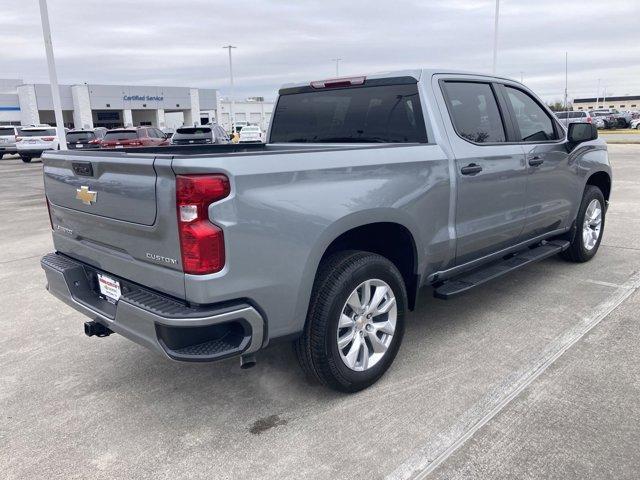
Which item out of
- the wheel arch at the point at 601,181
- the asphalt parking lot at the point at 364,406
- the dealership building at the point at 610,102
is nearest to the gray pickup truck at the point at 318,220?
the asphalt parking lot at the point at 364,406

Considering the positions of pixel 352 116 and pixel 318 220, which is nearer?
pixel 318 220

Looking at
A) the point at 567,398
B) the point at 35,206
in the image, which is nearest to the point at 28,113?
the point at 35,206

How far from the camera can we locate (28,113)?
60000mm

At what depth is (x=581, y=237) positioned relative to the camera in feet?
18.8

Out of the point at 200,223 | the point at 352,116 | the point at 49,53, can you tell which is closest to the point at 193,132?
the point at 49,53

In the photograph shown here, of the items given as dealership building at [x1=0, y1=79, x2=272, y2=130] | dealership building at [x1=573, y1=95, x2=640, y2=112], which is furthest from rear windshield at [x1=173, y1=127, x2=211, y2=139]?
dealership building at [x1=573, y1=95, x2=640, y2=112]

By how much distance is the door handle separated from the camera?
12.6 ft

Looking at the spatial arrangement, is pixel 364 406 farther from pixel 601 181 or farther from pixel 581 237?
pixel 601 181

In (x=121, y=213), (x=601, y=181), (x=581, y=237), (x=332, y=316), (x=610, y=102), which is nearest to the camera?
(x=121, y=213)

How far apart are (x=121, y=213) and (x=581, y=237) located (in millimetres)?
4732

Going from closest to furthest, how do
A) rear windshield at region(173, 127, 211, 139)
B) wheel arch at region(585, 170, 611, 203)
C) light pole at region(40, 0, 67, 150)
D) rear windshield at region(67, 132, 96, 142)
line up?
1. wheel arch at region(585, 170, 611, 203)
2. light pole at region(40, 0, 67, 150)
3. rear windshield at region(173, 127, 211, 139)
4. rear windshield at region(67, 132, 96, 142)

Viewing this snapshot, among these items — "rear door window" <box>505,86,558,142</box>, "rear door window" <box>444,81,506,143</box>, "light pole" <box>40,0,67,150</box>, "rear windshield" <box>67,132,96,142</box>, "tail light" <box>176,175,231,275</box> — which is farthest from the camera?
"rear windshield" <box>67,132,96,142</box>

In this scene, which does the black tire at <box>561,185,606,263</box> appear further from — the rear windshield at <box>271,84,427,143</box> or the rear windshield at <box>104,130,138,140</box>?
the rear windshield at <box>104,130,138,140</box>

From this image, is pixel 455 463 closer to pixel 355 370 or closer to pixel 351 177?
pixel 355 370
